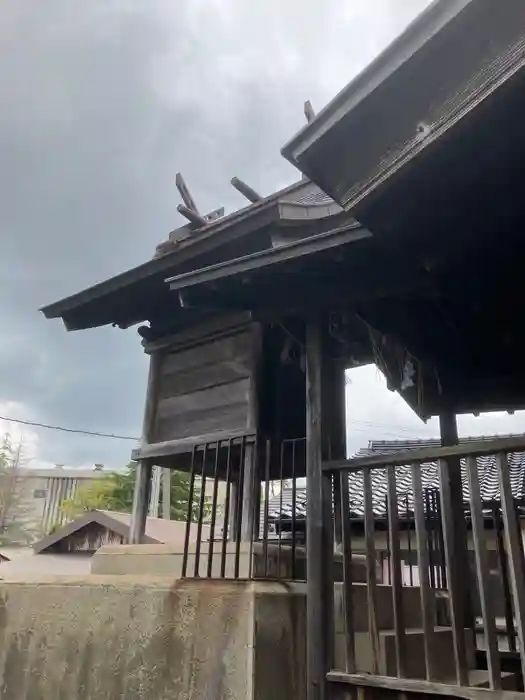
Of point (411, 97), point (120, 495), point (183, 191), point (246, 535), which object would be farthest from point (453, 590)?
point (120, 495)

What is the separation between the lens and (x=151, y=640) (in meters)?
3.75

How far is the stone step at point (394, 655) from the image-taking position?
3117 millimetres

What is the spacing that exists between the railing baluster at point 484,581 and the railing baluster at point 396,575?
1.36ft

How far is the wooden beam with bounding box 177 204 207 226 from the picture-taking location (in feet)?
18.8

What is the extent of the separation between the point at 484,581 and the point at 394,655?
993 millimetres

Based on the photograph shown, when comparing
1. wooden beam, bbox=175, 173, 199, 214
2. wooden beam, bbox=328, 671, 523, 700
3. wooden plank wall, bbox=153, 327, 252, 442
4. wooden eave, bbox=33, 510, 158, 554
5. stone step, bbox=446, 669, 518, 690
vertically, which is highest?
wooden beam, bbox=175, 173, 199, 214

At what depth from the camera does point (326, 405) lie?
3.51 m

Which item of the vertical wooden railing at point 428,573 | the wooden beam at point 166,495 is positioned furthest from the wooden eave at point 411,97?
the wooden beam at point 166,495

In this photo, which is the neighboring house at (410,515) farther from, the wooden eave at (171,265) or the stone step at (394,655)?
the wooden eave at (171,265)

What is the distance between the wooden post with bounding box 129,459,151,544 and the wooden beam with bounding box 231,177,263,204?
9.58 ft

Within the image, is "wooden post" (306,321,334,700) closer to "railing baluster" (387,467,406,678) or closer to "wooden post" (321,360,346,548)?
"wooden post" (321,360,346,548)

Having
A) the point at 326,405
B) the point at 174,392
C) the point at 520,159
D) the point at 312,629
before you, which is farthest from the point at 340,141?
the point at 174,392

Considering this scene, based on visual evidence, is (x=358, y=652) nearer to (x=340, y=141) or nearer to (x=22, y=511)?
(x=340, y=141)

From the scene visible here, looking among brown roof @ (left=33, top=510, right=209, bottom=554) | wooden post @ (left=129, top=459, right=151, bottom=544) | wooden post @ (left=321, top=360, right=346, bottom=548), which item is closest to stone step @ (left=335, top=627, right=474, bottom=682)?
wooden post @ (left=321, top=360, right=346, bottom=548)
